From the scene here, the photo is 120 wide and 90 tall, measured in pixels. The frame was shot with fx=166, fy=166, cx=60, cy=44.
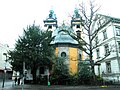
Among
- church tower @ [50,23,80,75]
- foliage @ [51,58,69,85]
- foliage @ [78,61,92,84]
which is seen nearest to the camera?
foliage @ [78,61,92,84]

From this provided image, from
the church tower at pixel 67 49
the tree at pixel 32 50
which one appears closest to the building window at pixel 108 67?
the church tower at pixel 67 49

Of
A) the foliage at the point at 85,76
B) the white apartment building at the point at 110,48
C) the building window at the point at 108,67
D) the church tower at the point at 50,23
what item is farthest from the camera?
the church tower at the point at 50,23

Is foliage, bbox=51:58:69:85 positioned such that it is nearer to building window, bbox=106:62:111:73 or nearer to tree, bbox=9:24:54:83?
tree, bbox=9:24:54:83

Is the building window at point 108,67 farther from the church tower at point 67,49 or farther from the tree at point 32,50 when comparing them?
the tree at point 32,50

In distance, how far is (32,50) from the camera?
3222 centimetres

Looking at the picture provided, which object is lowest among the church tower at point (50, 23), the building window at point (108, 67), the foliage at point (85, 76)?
the foliage at point (85, 76)

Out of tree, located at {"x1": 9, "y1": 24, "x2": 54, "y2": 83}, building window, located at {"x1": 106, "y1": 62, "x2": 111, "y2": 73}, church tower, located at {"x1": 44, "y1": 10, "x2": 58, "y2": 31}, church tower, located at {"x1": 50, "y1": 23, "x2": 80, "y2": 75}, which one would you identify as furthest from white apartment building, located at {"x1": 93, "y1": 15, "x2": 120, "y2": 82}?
church tower, located at {"x1": 44, "y1": 10, "x2": 58, "y2": 31}

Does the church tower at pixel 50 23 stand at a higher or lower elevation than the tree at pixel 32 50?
higher

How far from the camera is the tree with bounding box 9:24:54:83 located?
31.5 metres

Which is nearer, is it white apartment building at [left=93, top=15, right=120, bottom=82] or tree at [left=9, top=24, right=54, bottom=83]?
white apartment building at [left=93, top=15, right=120, bottom=82]

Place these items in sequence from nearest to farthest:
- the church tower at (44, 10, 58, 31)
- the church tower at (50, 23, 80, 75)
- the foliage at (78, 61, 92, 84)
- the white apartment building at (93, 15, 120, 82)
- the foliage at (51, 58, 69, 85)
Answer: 1. the foliage at (78, 61, 92, 84)
2. the foliage at (51, 58, 69, 85)
3. the white apartment building at (93, 15, 120, 82)
4. the church tower at (50, 23, 80, 75)
5. the church tower at (44, 10, 58, 31)

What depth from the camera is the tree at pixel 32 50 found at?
31.5m

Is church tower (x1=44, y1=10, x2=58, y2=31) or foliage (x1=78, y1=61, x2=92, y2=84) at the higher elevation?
church tower (x1=44, y1=10, x2=58, y2=31)

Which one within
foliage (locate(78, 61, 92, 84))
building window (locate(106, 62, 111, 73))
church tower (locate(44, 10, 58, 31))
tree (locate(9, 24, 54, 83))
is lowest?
foliage (locate(78, 61, 92, 84))
